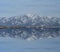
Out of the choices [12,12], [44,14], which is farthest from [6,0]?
[44,14]

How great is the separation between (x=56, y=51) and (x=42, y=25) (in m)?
0.25

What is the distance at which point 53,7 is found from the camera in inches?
63.2

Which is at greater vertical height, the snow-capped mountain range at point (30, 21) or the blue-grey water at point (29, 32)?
the snow-capped mountain range at point (30, 21)

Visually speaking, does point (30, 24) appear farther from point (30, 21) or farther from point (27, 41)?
point (27, 41)

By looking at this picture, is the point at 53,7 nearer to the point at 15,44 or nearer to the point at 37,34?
the point at 37,34

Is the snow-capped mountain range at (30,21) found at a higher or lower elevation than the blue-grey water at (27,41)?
higher

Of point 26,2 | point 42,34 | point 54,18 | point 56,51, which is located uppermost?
point 26,2

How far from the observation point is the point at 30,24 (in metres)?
1.60

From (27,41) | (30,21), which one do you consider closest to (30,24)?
(30,21)

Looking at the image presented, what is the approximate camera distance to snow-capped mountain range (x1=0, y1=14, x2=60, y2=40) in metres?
1.59

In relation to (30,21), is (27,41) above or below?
below

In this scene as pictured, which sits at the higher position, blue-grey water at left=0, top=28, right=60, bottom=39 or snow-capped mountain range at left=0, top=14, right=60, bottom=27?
snow-capped mountain range at left=0, top=14, right=60, bottom=27

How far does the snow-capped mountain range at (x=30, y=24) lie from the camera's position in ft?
5.23

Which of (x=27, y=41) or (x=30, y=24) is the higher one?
(x=30, y=24)
